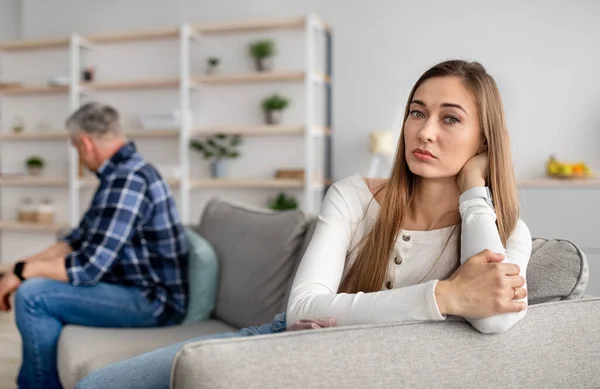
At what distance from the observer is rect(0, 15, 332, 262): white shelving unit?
5285 millimetres

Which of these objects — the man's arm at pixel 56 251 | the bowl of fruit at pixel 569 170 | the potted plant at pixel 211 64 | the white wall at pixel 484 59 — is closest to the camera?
the man's arm at pixel 56 251

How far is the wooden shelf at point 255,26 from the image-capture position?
208 inches

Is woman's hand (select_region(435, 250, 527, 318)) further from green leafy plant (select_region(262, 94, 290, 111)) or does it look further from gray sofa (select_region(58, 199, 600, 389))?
green leafy plant (select_region(262, 94, 290, 111))

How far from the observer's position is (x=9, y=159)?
21.2 ft

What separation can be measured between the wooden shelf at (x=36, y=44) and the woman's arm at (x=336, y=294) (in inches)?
201

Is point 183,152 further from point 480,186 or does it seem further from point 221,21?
point 480,186

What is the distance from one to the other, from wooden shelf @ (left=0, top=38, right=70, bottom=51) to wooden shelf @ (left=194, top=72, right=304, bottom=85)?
1.44m

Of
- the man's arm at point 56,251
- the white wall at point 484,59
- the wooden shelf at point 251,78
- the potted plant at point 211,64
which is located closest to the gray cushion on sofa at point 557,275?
the man's arm at point 56,251

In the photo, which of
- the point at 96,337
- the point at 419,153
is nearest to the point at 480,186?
the point at 419,153

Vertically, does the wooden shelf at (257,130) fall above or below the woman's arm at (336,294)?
above

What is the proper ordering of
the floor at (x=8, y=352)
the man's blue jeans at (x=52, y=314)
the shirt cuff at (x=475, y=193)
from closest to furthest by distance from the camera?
the shirt cuff at (x=475, y=193) < the man's blue jeans at (x=52, y=314) < the floor at (x=8, y=352)

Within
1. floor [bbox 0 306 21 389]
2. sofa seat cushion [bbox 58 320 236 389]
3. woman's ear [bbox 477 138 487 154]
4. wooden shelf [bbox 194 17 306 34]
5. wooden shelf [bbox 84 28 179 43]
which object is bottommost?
floor [bbox 0 306 21 389]

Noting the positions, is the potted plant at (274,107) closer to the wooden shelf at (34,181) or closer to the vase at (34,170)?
the wooden shelf at (34,181)

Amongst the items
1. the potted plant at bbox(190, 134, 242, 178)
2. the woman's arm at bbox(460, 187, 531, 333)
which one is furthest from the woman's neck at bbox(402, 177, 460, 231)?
the potted plant at bbox(190, 134, 242, 178)
